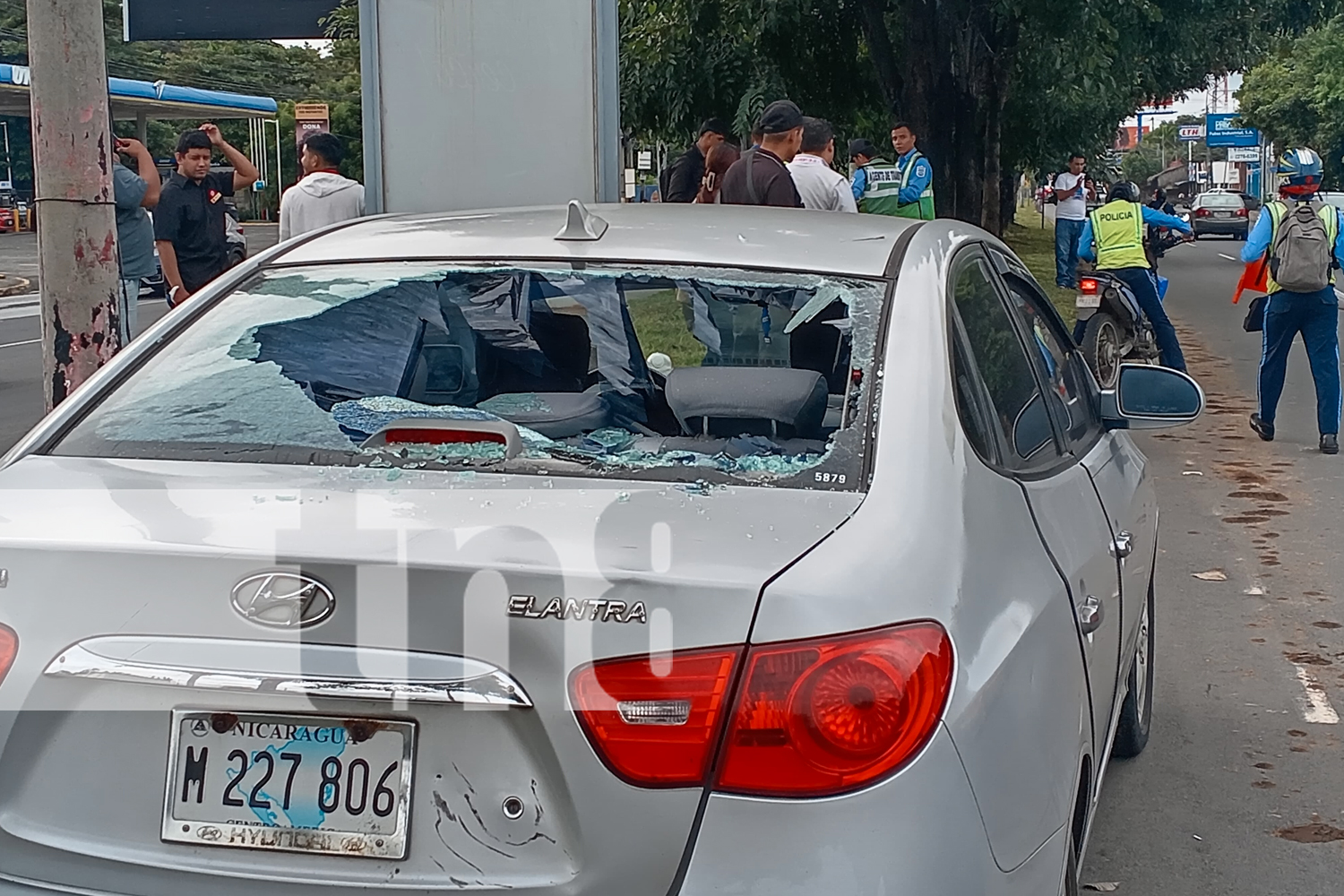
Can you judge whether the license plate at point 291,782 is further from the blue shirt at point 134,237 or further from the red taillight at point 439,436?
the blue shirt at point 134,237

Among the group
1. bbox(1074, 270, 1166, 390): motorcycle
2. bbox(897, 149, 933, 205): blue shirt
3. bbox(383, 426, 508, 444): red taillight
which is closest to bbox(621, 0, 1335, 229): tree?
bbox(897, 149, 933, 205): blue shirt

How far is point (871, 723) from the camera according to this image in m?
2.10

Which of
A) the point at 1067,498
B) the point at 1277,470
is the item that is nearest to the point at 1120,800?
the point at 1067,498

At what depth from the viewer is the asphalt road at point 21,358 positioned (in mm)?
11148

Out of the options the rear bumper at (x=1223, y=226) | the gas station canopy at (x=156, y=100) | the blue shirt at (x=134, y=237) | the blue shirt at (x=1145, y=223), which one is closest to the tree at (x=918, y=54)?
the blue shirt at (x=1145, y=223)

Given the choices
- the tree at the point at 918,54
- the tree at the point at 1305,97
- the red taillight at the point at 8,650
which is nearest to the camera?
the red taillight at the point at 8,650

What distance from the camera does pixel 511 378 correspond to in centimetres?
376

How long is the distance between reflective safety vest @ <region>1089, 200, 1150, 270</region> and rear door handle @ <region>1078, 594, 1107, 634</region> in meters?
9.72

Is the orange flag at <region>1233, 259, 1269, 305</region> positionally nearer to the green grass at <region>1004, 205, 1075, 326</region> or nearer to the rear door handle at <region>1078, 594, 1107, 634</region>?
the green grass at <region>1004, 205, 1075, 326</region>

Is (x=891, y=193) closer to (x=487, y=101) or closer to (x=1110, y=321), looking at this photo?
(x=1110, y=321)

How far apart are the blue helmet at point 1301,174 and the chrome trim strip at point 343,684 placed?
8.90 m

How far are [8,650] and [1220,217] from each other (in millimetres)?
50024

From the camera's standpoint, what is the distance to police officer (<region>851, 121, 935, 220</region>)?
12.5 m

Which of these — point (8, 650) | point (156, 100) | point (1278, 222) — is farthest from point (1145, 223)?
point (156, 100)
